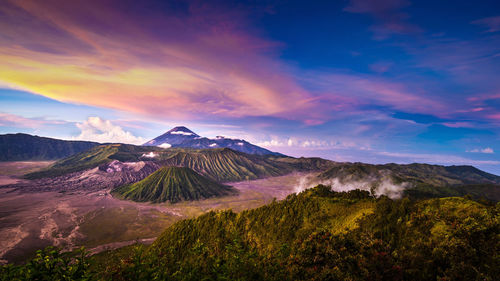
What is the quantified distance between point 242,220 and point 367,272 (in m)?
69.0

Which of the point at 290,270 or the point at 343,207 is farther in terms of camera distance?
the point at 343,207

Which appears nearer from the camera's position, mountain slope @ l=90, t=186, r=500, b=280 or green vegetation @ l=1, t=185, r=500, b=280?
green vegetation @ l=1, t=185, r=500, b=280

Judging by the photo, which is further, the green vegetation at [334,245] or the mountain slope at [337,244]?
the mountain slope at [337,244]

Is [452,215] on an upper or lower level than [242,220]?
upper

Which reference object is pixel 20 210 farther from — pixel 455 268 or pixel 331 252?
pixel 455 268

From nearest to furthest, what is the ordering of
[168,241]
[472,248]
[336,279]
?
[336,279] → [472,248] → [168,241]

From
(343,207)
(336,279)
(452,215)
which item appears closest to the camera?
(336,279)

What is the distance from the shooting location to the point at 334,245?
1264 inches

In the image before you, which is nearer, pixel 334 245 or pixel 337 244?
pixel 334 245

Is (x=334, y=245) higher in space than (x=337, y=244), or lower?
higher

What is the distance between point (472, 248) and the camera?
99.7 ft

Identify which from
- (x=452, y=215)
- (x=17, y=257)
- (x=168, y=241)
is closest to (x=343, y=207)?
(x=452, y=215)

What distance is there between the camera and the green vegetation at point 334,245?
13.9 m

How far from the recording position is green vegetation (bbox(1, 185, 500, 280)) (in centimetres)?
1389
